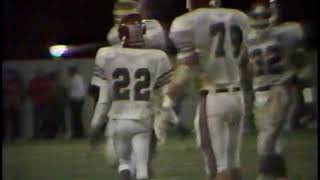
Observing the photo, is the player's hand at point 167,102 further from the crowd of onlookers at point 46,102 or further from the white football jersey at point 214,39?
the white football jersey at point 214,39

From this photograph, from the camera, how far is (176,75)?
219 inches

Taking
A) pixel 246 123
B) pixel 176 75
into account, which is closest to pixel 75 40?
pixel 176 75

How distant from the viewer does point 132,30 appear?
5574 mm

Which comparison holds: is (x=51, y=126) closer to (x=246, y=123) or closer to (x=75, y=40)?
(x=75, y=40)

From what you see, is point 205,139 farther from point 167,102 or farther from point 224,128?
point 167,102

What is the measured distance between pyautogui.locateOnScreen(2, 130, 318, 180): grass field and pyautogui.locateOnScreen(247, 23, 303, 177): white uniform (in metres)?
0.06

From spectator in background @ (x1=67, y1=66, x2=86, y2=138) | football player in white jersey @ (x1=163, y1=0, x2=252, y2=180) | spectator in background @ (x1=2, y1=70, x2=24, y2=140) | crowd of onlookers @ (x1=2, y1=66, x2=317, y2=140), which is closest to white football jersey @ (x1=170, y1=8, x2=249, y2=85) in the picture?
football player in white jersey @ (x1=163, y1=0, x2=252, y2=180)

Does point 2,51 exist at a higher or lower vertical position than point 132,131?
higher

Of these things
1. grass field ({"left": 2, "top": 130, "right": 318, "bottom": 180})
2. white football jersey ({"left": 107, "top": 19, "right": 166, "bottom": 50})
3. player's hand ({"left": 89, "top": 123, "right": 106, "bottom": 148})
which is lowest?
grass field ({"left": 2, "top": 130, "right": 318, "bottom": 180})

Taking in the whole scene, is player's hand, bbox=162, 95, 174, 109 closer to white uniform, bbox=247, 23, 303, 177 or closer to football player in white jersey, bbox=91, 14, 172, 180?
football player in white jersey, bbox=91, 14, 172, 180

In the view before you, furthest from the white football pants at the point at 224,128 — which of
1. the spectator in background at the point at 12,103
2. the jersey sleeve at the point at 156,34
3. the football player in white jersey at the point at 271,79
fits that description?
the spectator in background at the point at 12,103

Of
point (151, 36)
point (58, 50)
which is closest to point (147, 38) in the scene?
point (151, 36)

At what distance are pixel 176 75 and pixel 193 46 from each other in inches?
6.2

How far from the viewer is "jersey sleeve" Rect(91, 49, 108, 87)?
18.2 feet
